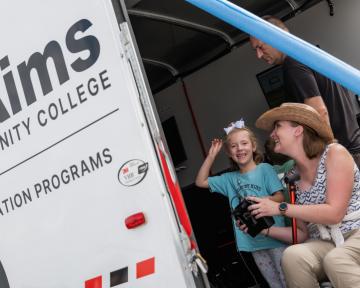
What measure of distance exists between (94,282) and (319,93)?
1529mm

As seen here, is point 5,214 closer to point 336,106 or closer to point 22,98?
point 22,98

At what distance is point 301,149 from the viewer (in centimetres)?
232

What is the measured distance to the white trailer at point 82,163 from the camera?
1606 mm

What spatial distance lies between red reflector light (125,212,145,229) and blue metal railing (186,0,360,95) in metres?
0.65

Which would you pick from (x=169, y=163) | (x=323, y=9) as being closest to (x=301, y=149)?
(x=169, y=163)

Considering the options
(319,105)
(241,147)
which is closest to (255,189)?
(241,147)

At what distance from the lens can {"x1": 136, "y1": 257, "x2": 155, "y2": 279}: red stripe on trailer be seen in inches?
62.9

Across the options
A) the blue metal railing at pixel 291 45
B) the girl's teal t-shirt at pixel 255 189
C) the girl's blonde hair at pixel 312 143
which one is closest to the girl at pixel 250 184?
the girl's teal t-shirt at pixel 255 189

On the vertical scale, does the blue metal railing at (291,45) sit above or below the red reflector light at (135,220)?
above

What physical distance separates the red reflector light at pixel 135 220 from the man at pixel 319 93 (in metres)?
1.30

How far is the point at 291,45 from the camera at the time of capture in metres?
1.53

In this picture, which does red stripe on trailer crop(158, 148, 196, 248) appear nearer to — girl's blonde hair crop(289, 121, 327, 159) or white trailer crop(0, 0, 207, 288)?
white trailer crop(0, 0, 207, 288)

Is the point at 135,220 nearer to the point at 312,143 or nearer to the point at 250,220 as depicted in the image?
the point at 250,220

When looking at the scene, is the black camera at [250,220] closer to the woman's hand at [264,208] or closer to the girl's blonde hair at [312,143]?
the woman's hand at [264,208]
